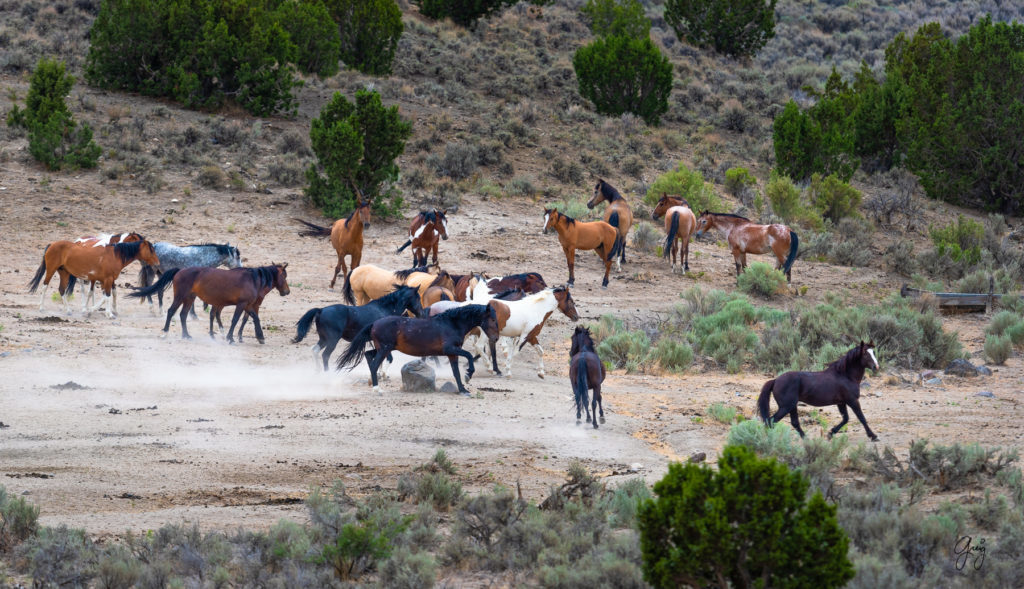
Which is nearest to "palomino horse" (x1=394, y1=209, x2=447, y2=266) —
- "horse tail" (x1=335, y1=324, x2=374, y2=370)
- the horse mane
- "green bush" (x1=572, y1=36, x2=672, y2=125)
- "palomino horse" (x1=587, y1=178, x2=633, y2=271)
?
"palomino horse" (x1=587, y1=178, x2=633, y2=271)

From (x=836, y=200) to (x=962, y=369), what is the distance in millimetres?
16249

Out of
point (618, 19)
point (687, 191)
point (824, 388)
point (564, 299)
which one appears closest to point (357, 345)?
point (564, 299)

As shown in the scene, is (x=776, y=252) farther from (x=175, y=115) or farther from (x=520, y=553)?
(x=175, y=115)

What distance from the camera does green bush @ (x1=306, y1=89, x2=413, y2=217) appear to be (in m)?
24.2

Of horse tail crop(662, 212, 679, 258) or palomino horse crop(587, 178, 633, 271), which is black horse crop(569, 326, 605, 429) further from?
horse tail crop(662, 212, 679, 258)

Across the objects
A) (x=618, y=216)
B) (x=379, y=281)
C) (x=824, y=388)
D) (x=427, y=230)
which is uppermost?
(x=618, y=216)

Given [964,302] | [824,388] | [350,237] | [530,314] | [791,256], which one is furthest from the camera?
[791,256]

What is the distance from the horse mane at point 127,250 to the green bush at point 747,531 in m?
12.7

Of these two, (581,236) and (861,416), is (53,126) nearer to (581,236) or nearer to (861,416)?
(581,236)

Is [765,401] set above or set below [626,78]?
below

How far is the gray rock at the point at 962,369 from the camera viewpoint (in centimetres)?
1491

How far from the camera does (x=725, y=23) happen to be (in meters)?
48.9

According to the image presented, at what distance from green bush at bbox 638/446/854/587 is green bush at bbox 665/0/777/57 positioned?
44.8 m

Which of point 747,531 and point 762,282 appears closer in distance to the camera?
point 747,531
